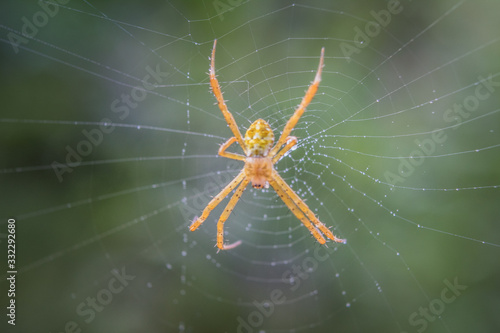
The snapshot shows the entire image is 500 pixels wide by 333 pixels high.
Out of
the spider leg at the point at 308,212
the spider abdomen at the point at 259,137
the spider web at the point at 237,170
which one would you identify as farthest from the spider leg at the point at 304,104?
the spider web at the point at 237,170

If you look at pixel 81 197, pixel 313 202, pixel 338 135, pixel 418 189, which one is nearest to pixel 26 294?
pixel 81 197

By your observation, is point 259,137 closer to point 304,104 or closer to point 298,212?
point 304,104

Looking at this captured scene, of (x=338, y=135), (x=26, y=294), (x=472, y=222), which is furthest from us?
(x=26, y=294)

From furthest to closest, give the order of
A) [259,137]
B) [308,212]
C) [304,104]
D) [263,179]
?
[263,179] < [308,212] < [259,137] < [304,104]

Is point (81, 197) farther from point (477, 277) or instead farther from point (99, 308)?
point (477, 277)

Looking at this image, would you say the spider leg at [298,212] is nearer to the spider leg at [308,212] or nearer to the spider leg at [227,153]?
the spider leg at [308,212]

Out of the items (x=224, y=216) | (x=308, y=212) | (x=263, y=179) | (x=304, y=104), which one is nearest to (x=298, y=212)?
(x=308, y=212)

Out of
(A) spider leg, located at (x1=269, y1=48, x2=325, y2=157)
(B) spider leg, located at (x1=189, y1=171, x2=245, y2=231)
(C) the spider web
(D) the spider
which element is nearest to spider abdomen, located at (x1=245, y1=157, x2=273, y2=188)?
(D) the spider
